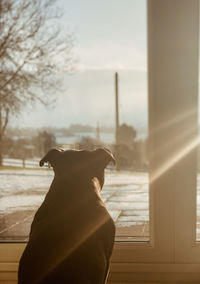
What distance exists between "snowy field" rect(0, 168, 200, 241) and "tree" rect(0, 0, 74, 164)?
60 cm

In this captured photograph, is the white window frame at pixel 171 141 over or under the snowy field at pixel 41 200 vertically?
over

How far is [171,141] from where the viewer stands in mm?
2135

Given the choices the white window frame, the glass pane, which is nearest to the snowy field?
the glass pane

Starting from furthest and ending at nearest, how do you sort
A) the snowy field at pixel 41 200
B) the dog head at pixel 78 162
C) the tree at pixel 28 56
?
1. the tree at pixel 28 56
2. the snowy field at pixel 41 200
3. the dog head at pixel 78 162

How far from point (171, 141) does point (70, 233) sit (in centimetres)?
87

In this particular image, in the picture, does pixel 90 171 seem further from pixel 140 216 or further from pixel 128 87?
pixel 140 216

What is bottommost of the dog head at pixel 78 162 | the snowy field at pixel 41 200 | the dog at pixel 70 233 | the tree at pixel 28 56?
the snowy field at pixel 41 200

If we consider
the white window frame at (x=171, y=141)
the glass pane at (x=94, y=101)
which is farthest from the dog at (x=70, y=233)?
the glass pane at (x=94, y=101)

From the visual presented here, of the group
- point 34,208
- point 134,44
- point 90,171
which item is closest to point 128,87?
point 134,44

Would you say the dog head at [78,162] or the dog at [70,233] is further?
the dog head at [78,162]

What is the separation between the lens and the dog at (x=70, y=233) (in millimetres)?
1504

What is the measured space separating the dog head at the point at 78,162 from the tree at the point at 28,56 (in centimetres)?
93

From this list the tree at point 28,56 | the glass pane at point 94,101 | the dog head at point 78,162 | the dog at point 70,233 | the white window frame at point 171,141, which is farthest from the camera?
the tree at point 28,56

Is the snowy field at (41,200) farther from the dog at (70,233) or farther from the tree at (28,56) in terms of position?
the dog at (70,233)
